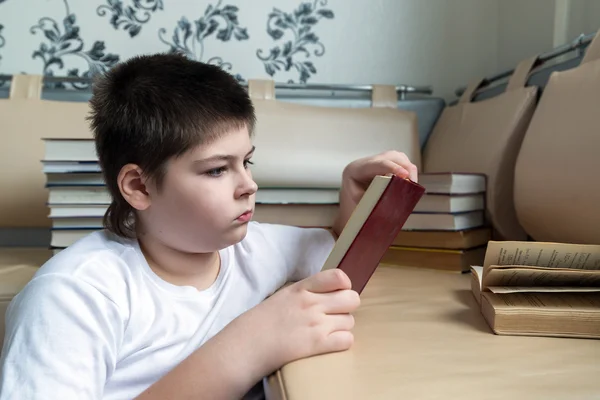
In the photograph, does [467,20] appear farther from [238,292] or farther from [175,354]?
[175,354]

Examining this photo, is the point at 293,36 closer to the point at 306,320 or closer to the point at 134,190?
the point at 134,190

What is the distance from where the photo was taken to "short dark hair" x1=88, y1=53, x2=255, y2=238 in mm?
652

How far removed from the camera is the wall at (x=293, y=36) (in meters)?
1.41

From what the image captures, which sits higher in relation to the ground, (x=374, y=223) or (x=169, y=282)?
(x=374, y=223)

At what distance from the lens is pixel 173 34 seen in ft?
4.74

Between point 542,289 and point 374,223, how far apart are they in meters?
0.22

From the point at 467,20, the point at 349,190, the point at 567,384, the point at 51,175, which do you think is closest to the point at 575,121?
the point at 349,190

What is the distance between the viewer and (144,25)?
1435mm

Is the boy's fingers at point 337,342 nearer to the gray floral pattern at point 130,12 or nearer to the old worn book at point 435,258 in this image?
the old worn book at point 435,258

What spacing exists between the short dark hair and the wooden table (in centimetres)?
30

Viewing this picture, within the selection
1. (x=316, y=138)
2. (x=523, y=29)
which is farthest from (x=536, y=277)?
(x=523, y=29)

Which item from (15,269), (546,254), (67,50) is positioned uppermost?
(67,50)

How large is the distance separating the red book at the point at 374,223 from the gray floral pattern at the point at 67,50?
42.3 inches

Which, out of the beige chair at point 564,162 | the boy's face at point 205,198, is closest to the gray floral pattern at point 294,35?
the beige chair at point 564,162
